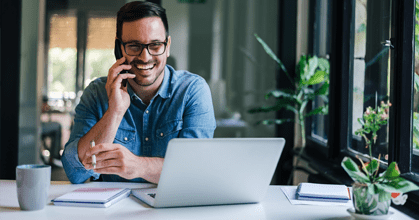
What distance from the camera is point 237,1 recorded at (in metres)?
3.72

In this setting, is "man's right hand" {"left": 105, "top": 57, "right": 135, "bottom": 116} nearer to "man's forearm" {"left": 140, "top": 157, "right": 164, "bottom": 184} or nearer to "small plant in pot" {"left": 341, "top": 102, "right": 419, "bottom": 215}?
"man's forearm" {"left": 140, "top": 157, "right": 164, "bottom": 184}

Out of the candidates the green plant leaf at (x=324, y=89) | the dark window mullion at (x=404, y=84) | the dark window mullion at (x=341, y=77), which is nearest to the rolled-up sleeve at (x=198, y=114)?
the dark window mullion at (x=404, y=84)

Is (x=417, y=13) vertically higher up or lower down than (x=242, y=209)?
higher up

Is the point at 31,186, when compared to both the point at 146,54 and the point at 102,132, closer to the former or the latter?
the point at 102,132

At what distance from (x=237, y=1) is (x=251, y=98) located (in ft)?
3.02

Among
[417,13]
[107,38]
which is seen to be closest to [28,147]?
→ [107,38]

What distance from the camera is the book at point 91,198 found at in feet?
3.82

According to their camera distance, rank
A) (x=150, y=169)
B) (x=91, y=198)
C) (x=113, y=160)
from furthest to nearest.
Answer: (x=150, y=169)
(x=113, y=160)
(x=91, y=198)

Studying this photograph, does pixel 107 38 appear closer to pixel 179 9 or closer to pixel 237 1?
pixel 179 9

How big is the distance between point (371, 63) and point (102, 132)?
60.5 inches

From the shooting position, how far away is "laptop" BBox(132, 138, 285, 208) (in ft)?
3.49

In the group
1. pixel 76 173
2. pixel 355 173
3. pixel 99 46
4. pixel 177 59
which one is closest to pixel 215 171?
pixel 355 173

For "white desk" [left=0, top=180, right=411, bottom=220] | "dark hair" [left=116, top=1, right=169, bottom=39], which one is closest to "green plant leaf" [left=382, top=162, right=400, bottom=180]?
"white desk" [left=0, top=180, right=411, bottom=220]

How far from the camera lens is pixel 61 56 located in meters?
3.81
